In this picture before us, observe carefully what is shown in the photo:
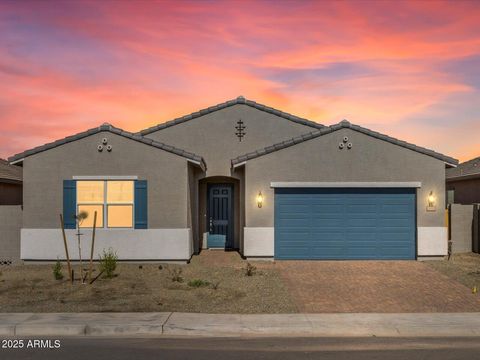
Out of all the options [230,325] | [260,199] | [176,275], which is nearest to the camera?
[230,325]

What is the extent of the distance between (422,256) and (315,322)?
906cm

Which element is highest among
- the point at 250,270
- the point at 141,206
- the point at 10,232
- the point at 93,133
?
the point at 93,133

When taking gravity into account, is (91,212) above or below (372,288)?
above

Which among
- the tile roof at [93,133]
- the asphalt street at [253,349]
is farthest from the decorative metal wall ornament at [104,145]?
the asphalt street at [253,349]

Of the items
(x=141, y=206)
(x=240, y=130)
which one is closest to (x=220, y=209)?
(x=240, y=130)

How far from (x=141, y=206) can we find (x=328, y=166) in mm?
6276

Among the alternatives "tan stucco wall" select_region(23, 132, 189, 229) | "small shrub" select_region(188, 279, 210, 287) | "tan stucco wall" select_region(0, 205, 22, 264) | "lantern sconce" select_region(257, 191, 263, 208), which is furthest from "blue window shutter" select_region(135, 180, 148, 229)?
"tan stucco wall" select_region(0, 205, 22, 264)

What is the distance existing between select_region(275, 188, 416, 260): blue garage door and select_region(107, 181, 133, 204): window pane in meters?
4.82

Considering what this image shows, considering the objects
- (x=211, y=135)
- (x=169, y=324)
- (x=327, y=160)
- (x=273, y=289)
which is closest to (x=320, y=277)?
(x=273, y=289)

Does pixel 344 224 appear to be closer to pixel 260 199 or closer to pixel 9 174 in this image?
pixel 260 199

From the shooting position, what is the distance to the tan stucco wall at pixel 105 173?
16.5m

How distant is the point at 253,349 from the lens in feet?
26.3

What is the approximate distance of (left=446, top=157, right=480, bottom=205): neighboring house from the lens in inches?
958

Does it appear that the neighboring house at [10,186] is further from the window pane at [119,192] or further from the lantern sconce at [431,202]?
the lantern sconce at [431,202]
